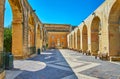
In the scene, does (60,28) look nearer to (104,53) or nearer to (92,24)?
(92,24)

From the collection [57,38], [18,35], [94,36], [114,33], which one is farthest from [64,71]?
[57,38]

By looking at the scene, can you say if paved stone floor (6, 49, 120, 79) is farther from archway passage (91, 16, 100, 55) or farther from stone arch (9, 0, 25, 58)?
archway passage (91, 16, 100, 55)

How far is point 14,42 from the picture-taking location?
47.8ft

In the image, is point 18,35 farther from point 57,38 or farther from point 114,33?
point 57,38

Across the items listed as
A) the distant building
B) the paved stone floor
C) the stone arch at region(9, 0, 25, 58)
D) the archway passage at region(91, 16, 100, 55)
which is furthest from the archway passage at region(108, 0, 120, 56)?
the distant building

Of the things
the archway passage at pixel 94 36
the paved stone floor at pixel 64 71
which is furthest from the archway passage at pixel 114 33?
the archway passage at pixel 94 36

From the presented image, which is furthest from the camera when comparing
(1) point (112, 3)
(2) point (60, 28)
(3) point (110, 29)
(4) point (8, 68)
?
(2) point (60, 28)

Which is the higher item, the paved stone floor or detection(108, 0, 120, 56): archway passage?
detection(108, 0, 120, 56): archway passage

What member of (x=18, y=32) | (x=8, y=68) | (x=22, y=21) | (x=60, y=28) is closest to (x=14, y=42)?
(x=18, y=32)

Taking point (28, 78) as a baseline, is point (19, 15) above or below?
above

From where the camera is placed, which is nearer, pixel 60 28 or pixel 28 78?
pixel 28 78

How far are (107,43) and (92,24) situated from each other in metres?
6.47

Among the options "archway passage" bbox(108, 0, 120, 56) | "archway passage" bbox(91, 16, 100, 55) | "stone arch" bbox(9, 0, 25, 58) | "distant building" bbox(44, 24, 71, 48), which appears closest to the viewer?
"stone arch" bbox(9, 0, 25, 58)

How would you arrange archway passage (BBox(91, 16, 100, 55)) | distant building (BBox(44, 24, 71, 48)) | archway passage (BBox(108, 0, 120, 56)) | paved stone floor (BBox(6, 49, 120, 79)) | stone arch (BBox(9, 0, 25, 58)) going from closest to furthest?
paved stone floor (BBox(6, 49, 120, 79))
stone arch (BBox(9, 0, 25, 58))
archway passage (BBox(108, 0, 120, 56))
archway passage (BBox(91, 16, 100, 55))
distant building (BBox(44, 24, 71, 48))
